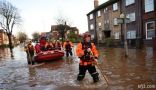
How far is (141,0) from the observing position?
31203mm

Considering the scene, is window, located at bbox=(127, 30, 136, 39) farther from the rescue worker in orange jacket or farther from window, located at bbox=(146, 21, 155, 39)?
the rescue worker in orange jacket

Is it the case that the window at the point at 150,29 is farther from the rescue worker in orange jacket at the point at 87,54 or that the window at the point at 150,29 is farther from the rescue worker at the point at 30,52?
the rescue worker in orange jacket at the point at 87,54

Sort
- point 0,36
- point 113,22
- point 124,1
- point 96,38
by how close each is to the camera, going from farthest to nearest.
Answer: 1. point 0,36
2. point 96,38
3. point 113,22
4. point 124,1

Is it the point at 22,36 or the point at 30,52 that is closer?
the point at 30,52

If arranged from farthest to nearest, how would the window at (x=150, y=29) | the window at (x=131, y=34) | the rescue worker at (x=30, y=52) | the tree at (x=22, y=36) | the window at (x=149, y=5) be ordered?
the tree at (x=22, y=36) < the window at (x=131, y=34) < the window at (x=150, y=29) < the window at (x=149, y=5) < the rescue worker at (x=30, y=52)

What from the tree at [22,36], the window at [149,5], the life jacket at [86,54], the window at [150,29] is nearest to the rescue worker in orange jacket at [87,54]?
the life jacket at [86,54]

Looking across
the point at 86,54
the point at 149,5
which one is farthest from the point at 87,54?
the point at 149,5

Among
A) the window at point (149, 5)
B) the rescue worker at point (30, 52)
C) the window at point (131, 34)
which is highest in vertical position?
the window at point (149, 5)

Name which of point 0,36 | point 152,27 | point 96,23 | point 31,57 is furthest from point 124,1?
point 0,36

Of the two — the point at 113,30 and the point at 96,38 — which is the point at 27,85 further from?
the point at 96,38

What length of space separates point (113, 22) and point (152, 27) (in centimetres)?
1434

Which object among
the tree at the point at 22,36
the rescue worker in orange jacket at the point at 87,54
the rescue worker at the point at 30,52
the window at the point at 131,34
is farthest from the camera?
the tree at the point at 22,36

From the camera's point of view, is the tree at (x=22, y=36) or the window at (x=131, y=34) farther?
the tree at (x=22, y=36)

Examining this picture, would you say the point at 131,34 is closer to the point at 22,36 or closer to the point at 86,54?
the point at 86,54
